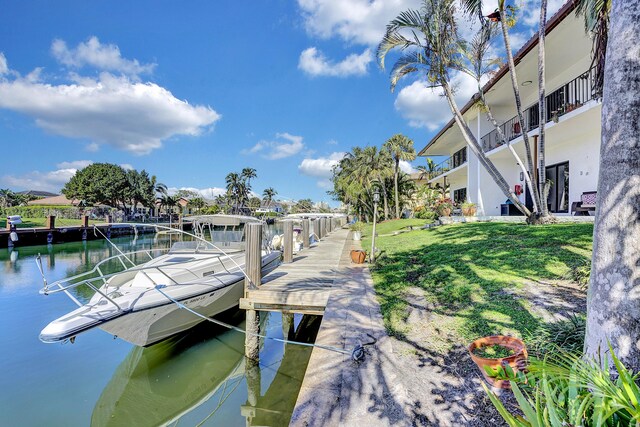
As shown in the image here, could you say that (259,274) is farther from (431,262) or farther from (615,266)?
(615,266)

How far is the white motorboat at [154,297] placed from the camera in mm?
4809

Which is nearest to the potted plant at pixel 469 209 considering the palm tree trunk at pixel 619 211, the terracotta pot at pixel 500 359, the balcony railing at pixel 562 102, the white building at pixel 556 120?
the white building at pixel 556 120

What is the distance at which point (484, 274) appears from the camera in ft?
21.2

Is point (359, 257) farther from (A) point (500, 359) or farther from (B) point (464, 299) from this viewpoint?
(A) point (500, 359)

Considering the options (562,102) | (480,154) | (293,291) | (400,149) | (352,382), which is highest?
(400,149)

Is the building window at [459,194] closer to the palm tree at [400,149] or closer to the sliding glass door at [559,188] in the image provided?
the palm tree at [400,149]

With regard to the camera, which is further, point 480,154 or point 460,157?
point 460,157

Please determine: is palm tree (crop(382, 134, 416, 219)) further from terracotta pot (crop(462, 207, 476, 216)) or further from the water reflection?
the water reflection

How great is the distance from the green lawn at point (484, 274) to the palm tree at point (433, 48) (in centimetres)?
240

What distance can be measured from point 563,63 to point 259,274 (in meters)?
14.3

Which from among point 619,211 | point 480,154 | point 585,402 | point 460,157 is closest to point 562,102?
point 480,154

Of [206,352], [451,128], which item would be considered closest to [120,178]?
[451,128]

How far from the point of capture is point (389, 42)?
35.0ft

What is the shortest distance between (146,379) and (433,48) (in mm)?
11523
